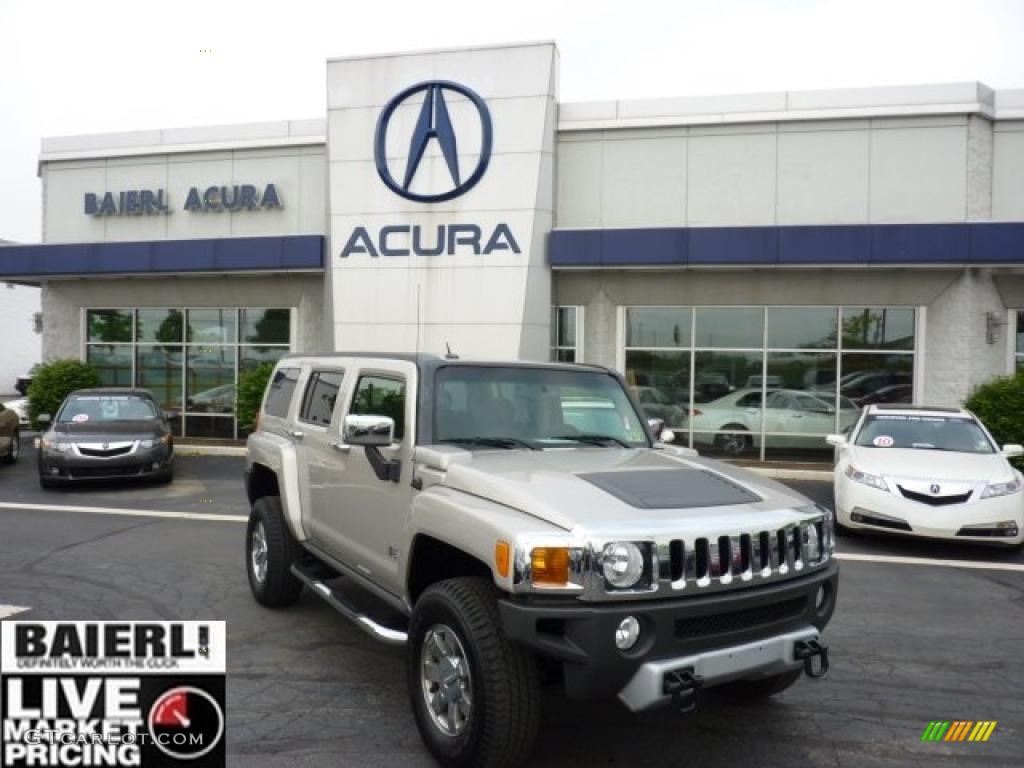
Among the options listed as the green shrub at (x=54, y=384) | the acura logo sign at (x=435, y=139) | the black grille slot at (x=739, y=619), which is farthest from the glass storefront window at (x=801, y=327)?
the green shrub at (x=54, y=384)

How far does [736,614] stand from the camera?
3635 mm

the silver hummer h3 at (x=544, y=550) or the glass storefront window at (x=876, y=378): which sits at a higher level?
the glass storefront window at (x=876, y=378)

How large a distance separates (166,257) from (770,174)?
39.6 ft

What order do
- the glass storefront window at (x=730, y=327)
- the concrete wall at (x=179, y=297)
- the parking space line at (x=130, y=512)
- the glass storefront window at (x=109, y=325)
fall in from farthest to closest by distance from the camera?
the glass storefront window at (x=109, y=325) < the concrete wall at (x=179, y=297) < the glass storefront window at (x=730, y=327) < the parking space line at (x=130, y=512)

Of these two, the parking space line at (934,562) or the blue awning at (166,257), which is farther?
the blue awning at (166,257)

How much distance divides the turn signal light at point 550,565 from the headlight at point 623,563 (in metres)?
0.17

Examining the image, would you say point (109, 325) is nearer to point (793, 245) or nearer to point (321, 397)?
point (793, 245)

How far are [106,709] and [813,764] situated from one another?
10.5 feet

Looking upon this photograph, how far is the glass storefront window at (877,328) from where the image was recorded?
1505 centimetres

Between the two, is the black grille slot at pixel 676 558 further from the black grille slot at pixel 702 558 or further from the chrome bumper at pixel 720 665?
the chrome bumper at pixel 720 665

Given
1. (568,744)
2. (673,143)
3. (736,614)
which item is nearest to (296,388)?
(568,744)

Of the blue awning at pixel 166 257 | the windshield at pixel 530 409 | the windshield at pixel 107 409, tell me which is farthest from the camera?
the blue awning at pixel 166 257

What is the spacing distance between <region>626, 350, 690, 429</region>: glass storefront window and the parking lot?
696cm

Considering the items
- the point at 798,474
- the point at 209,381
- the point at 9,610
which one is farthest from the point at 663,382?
the point at 9,610
